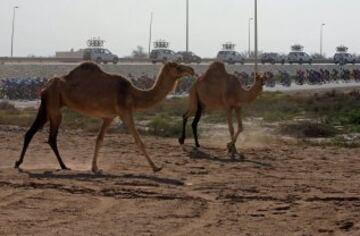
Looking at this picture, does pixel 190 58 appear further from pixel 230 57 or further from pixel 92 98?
pixel 92 98

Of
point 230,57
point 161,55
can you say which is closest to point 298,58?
point 230,57

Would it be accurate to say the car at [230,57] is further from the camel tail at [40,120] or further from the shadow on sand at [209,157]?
the camel tail at [40,120]

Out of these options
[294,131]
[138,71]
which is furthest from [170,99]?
[138,71]

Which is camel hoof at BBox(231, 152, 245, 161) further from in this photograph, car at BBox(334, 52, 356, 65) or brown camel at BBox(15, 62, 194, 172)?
car at BBox(334, 52, 356, 65)

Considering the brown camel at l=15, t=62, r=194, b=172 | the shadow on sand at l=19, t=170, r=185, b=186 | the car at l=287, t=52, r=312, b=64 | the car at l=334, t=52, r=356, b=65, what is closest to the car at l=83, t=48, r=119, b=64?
the car at l=287, t=52, r=312, b=64

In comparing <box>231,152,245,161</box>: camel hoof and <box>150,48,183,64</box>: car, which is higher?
<box>150,48,183,64</box>: car

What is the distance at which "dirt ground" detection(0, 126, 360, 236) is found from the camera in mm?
9578

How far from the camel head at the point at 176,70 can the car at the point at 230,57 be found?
7860 centimetres

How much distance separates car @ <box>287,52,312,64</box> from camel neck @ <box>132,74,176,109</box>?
87142mm

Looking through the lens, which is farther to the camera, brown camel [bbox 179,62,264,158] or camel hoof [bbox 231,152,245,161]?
brown camel [bbox 179,62,264,158]

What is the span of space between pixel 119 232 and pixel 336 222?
2.63 m

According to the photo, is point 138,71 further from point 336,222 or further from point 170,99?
point 336,222

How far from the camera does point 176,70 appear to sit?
15828 mm

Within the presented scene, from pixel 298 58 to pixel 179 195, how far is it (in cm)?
9204
